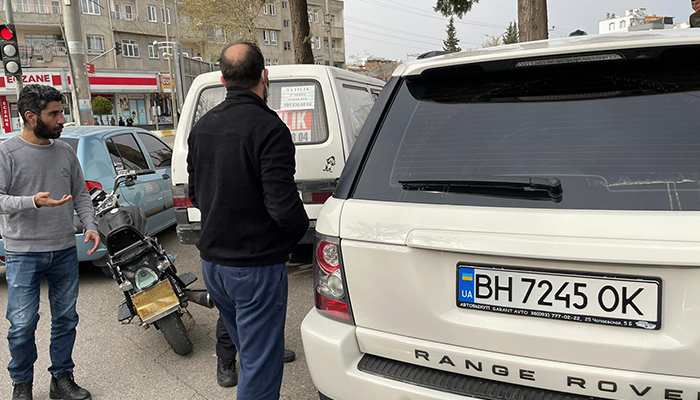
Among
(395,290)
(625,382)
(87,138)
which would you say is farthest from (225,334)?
(87,138)

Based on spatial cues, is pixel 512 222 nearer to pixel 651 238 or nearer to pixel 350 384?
pixel 651 238

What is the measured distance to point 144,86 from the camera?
45.1 m

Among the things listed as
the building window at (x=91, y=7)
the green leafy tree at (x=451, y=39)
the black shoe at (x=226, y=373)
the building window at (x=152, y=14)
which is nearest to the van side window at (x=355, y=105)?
the black shoe at (x=226, y=373)

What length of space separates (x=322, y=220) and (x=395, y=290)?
1.34 feet

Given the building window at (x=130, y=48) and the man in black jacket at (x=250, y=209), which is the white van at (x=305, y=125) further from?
the building window at (x=130, y=48)

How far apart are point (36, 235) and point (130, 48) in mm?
48767

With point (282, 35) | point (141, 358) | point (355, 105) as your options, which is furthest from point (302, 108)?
point (282, 35)

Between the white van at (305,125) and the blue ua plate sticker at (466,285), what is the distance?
2.97 meters

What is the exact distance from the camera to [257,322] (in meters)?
2.30

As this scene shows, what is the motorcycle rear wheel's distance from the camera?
366 cm

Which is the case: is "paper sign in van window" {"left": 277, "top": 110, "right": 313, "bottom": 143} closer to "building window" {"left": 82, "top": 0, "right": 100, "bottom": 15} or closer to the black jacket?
the black jacket

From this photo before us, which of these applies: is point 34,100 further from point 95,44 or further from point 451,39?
point 451,39

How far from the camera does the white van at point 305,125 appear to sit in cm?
470

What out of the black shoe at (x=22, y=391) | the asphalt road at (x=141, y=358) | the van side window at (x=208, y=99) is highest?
the van side window at (x=208, y=99)
